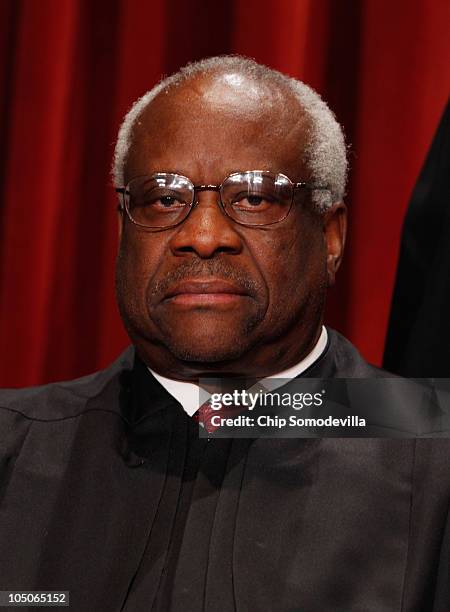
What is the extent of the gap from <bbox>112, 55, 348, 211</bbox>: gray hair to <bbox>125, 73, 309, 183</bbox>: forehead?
17 mm

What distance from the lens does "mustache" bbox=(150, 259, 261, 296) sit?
122 cm

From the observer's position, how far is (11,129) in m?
1.97

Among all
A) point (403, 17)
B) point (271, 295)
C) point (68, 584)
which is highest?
point (403, 17)

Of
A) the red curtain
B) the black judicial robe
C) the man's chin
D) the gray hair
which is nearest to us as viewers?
the black judicial robe

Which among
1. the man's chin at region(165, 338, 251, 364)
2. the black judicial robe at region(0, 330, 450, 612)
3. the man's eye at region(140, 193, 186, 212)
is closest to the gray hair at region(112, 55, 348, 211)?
the man's eye at region(140, 193, 186, 212)

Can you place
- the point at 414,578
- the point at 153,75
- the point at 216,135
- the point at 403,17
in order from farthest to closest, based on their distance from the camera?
the point at 153,75 → the point at 403,17 → the point at 216,135 → the point at 414,578

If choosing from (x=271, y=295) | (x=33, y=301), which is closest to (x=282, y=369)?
(x=271, y=295)

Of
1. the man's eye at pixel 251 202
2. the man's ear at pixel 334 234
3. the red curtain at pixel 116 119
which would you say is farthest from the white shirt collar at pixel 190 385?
the red curtain at pixel 116 119

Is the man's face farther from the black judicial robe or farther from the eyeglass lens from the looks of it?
the black judicial robe

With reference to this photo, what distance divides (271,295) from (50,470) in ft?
1.21

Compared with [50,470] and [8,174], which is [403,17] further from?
[50,470]

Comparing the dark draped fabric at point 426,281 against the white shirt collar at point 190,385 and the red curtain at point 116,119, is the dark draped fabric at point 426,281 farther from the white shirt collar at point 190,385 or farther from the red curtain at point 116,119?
the red curtain at point 116,119

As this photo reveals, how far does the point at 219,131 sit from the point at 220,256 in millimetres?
→ 169

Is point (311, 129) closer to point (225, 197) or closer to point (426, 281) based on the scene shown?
point (225, 197)
